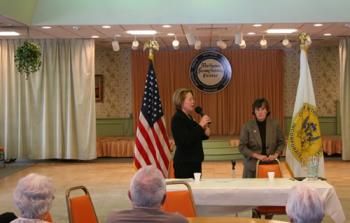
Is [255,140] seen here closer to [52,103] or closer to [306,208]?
[306,208]

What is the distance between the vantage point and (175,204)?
4070 millimetres

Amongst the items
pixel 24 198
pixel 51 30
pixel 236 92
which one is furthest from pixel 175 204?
pixel 236 92

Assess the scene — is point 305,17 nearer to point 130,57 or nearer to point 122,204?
point 122,204

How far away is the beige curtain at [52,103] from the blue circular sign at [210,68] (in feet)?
11.9

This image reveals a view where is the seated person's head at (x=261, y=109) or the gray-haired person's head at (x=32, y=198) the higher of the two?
the seated person's head at (x=261, y=109)

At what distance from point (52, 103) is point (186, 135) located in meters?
7.43

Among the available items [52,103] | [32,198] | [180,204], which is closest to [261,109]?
[180,204]

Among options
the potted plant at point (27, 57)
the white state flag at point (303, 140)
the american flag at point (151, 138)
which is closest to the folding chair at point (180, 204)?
the american flag at point (151, 138)

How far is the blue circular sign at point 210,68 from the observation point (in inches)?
574

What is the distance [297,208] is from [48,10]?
8.03 m

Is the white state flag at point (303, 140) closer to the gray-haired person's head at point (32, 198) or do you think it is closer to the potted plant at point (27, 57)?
the gray-haired person's head at point (32, 198)

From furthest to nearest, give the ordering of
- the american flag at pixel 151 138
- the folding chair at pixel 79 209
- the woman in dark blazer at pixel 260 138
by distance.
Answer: the american flag at pixel 151 138
the woman in dark blazer at pixel 260 138
the folding chair at pixel 79 209

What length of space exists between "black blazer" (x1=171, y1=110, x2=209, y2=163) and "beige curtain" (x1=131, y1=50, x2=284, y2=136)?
362 inches

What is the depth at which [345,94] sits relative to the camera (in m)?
11.9
